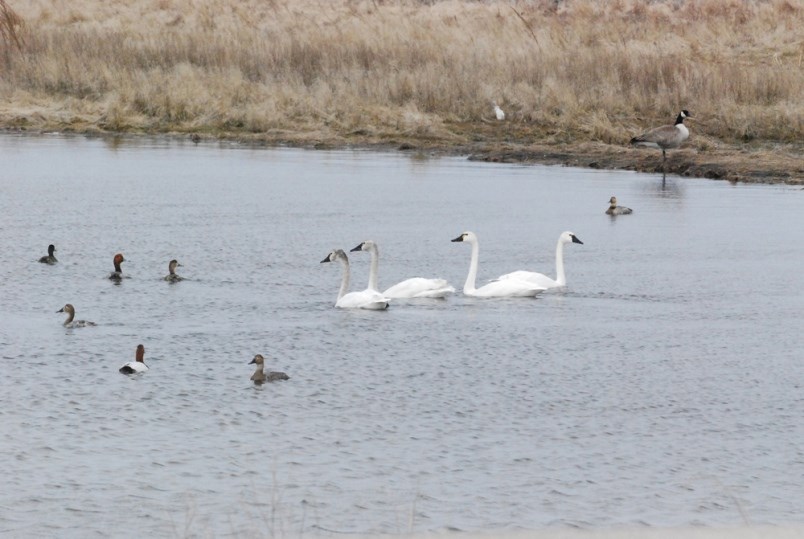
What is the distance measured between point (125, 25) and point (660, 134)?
79.8 ft

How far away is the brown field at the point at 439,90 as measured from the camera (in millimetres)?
36000

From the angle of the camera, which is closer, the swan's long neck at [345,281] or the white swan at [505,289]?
the swan's long neck at [345,281]

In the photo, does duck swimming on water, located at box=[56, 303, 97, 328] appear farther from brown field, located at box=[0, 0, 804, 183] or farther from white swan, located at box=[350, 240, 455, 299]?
brown field, located at box=[0, 0, 804, 183]

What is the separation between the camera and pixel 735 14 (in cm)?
5216

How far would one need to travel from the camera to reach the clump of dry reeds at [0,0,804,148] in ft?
123

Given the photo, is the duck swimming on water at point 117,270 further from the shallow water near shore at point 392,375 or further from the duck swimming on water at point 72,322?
the duck swimming on water at point 72,322

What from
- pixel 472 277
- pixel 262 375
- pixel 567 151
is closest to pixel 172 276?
pixel 472 277

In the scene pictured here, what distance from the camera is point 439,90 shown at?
38.6m

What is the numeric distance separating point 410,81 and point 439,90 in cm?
79

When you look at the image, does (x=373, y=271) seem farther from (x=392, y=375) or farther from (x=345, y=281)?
(x=392, y=375)

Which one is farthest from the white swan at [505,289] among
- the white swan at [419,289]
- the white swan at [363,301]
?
the white swan at [363,301]

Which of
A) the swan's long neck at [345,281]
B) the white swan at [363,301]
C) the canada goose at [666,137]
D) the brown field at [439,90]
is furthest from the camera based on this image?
the brown field at [439,90]

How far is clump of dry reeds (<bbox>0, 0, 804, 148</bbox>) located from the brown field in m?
0.05

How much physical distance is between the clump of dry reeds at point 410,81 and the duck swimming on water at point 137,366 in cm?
2480
